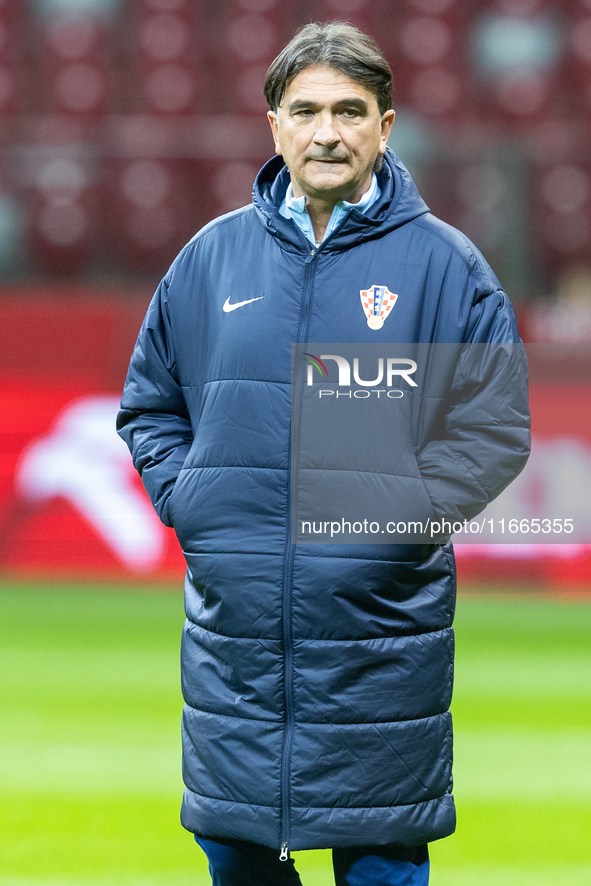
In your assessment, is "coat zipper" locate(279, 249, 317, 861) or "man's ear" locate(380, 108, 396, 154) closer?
"coat zipper" locate(279, 249, 317, 861)

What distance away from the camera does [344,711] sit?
2189mm

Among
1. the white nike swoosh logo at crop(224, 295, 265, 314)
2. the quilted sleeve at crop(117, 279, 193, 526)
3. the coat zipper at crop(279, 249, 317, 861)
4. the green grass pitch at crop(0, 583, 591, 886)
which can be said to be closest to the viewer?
the coat zipper at crop(279, 249, 317, 861)

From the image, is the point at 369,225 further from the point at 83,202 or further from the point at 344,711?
the point at 83,202

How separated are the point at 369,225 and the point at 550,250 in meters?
5.75

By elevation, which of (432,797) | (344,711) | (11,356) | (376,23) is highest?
(376,23)

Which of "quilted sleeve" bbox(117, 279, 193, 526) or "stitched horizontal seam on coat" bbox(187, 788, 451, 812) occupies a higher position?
"quilted sleeve" bbox(117, 279, 193, 526)

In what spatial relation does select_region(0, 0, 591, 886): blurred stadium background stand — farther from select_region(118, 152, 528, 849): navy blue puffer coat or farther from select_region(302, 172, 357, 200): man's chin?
select_region(302, 172, 357, 200): man's chin

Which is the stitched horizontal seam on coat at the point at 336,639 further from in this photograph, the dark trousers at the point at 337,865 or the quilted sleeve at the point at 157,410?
the dark trousers at the point at 337,865

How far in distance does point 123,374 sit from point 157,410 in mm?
4732

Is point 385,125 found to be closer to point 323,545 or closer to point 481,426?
point 481,426

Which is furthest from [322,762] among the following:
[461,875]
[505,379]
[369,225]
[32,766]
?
[32,766]

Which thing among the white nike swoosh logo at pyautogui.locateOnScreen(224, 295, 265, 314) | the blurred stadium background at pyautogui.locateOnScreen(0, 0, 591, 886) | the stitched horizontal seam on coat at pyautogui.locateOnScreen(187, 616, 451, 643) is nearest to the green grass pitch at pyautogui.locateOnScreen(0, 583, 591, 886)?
the blurred stadium background at pyautogui.locateOnScreen(0, 0, 591, 886)

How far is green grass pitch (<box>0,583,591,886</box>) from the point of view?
11.6 ft

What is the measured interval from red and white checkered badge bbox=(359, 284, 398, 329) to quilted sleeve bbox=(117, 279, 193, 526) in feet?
1.30
